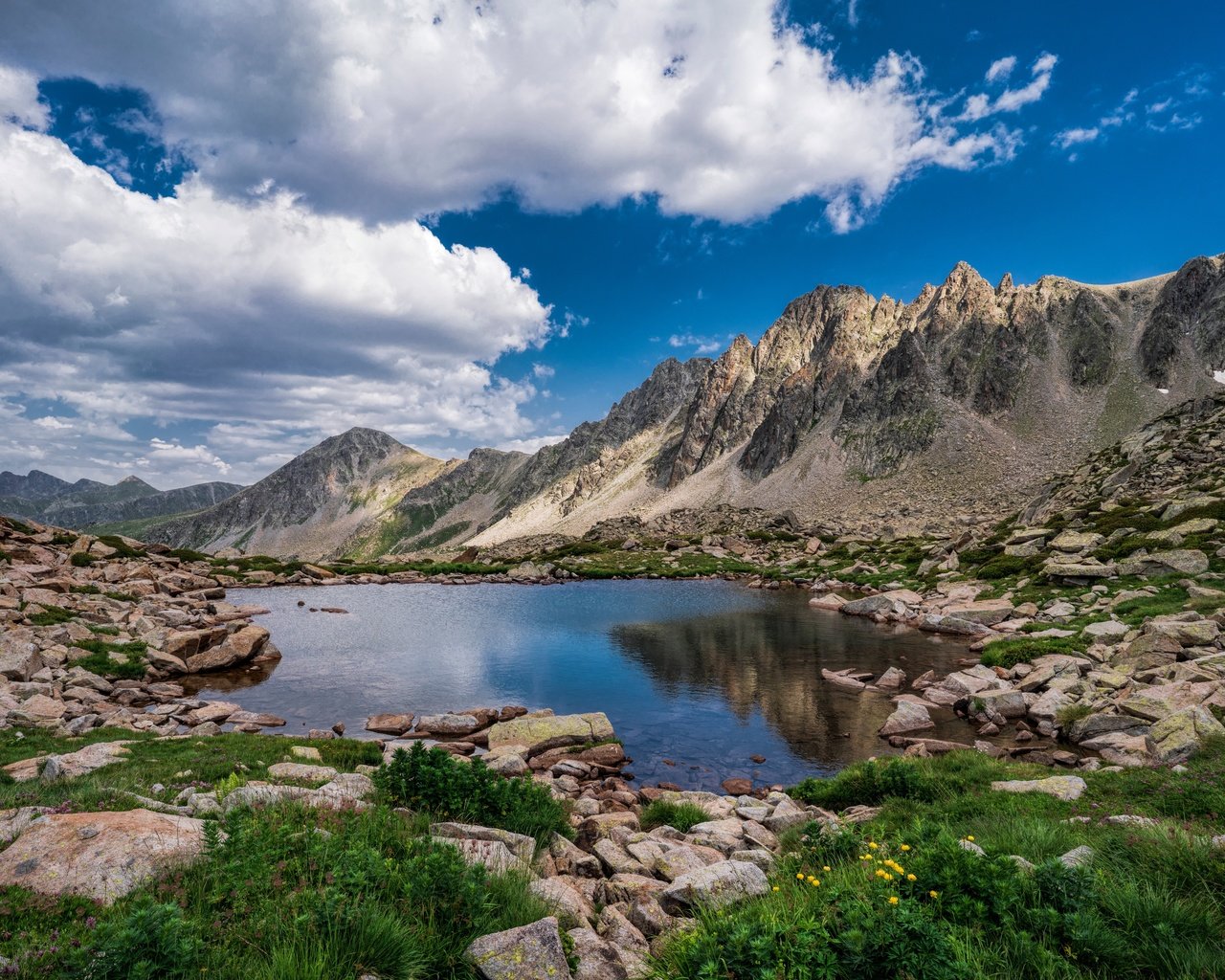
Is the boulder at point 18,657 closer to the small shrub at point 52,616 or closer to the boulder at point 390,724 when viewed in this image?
the small shrub at point 52,616

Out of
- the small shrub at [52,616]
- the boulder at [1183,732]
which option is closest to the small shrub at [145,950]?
the boulder at [1183,732]

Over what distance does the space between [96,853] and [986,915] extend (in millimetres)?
11104

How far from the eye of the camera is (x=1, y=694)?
2248 centimetres

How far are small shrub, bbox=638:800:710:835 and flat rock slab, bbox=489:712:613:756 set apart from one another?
7.96 metres

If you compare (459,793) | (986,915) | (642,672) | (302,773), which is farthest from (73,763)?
(642,672)

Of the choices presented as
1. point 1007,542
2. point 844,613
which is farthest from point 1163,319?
point 844,613

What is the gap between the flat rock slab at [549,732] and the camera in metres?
23.3

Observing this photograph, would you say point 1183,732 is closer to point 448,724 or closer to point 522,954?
point 522,954

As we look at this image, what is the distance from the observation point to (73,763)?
50.1 feet

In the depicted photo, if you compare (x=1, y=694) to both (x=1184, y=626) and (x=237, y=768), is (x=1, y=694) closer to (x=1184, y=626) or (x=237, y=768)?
(x=237, y=768)

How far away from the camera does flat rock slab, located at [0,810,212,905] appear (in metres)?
7.14

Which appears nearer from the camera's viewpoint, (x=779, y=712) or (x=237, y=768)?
(x=237, y=768)

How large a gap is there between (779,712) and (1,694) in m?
31.6

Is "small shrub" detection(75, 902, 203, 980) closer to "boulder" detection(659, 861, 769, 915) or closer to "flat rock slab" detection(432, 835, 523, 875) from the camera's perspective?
"flat rock slab" detection(432, 835, 523, 875)
